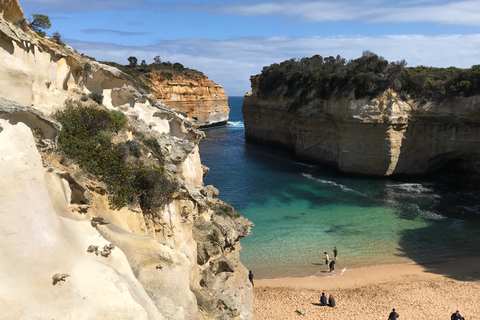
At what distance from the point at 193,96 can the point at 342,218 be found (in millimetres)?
51819

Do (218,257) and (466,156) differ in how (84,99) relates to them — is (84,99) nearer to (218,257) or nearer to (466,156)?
(218,257)

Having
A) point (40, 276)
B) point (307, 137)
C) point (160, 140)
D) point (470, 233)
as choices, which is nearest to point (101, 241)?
point (40, 276)

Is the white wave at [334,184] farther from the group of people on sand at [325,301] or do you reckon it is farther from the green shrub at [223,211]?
the green shrub at [223,211]

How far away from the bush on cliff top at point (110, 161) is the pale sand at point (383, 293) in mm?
7949

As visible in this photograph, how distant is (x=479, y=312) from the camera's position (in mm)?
14461

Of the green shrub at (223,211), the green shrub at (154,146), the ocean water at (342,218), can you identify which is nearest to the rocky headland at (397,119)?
the ocean water at (342,218)

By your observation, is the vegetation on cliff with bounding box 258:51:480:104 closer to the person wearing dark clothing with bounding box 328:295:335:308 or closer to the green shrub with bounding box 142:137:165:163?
the person wearing dark clothing with bounding box 328:295:335:308

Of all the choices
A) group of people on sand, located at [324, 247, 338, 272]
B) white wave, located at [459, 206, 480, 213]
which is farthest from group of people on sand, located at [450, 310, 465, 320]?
white wave, located at [459, 206, 480, 213]

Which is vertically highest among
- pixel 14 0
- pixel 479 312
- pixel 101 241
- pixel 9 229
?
pixel 14 0

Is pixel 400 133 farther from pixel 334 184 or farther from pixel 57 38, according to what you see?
pixel 57 38

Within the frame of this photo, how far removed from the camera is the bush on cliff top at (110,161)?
341 inches

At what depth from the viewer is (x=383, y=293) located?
1627 centimetres

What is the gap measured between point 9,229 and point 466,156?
1373 inches

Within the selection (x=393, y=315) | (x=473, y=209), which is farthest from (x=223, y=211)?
(x=473, y=209)
